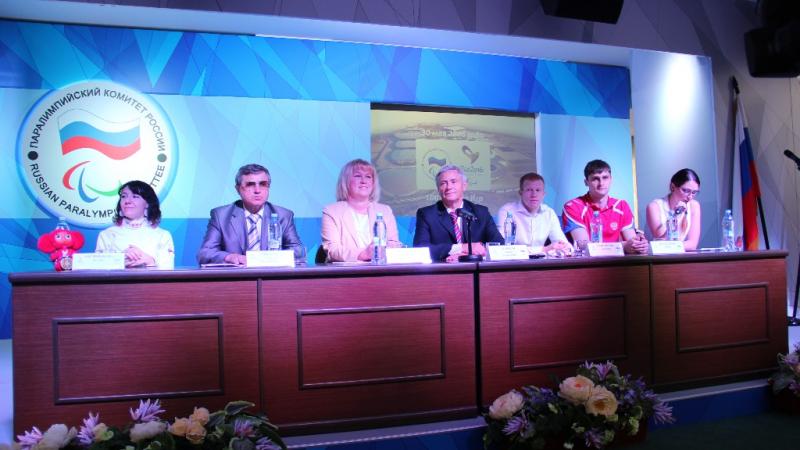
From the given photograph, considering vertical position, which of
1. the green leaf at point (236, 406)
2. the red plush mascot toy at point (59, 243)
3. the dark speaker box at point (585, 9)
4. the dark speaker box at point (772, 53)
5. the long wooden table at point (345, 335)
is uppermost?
the dark speaker box at point (585, 9)

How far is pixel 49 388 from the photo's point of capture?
180cm

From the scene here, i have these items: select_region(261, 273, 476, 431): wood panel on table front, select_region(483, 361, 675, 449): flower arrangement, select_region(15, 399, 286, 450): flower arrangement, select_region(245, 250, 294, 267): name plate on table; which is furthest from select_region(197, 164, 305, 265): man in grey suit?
select_region(483, 361, 675, 449): flower arrangement

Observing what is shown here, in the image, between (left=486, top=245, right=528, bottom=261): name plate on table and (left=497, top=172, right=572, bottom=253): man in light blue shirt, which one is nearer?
(left=486, top=245, right=528, bottom=261): name plate on table

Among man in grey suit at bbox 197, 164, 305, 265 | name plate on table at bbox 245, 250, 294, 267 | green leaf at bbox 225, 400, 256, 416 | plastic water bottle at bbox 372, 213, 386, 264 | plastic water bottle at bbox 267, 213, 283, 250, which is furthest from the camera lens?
man in grey suit at bbox 197, 164, 305, 265

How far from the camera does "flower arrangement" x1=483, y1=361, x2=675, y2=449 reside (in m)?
1.95

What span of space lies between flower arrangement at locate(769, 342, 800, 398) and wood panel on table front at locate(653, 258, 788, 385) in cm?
7

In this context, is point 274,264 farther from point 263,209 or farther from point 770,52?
point 770,52

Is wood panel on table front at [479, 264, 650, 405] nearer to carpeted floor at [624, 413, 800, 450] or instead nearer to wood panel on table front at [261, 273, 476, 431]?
wood panel on table front at [261, 273, 476, 431]

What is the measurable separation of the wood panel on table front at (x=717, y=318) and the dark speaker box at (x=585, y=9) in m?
2.10

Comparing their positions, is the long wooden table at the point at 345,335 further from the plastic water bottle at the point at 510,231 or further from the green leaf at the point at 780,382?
the plastic water bottle at the point at 510,231

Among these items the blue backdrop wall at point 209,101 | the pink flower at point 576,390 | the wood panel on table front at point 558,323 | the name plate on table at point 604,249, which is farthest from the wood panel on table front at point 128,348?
the blue backdrop wall at point 209,101

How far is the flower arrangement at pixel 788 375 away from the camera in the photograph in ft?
8.21

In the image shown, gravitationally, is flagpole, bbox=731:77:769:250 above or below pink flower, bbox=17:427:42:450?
above

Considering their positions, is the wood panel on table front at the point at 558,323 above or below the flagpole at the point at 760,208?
below
